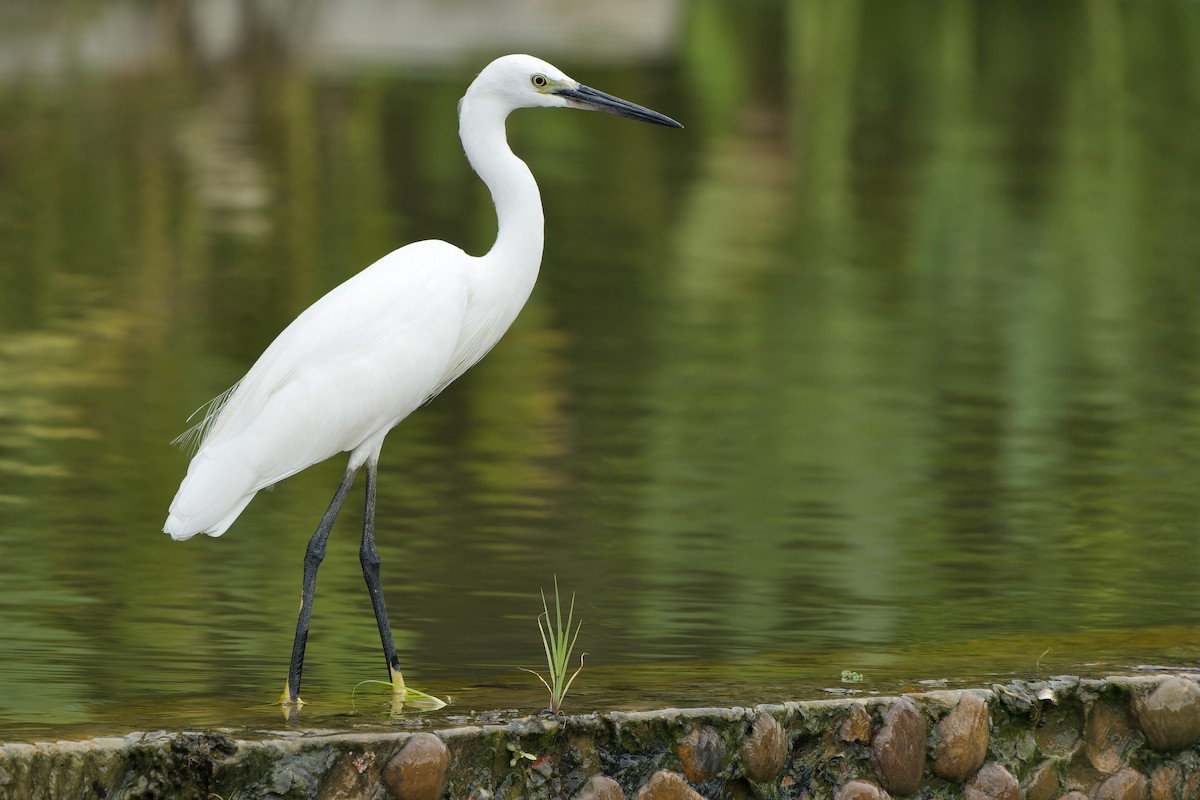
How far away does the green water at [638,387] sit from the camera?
4.80 m

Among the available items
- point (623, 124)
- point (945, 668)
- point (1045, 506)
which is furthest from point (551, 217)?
point (945, 668)

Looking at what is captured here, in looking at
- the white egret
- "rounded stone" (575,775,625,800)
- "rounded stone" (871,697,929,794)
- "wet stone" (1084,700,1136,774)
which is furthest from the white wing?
"wet stone" (1084,700,1136,774)

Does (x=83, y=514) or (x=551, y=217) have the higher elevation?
(x=551, y=217)

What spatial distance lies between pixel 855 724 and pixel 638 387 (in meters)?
4.58

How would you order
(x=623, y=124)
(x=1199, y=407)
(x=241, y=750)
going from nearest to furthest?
(x=241, y=750)
(x=1199, y=407)
(x=623, y=124)

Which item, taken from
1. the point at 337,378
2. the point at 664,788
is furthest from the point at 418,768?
the point at 337,378

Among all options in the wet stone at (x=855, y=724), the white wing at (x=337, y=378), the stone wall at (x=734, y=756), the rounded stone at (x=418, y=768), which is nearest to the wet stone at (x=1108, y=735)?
the stone wall at (x=734, y=756)

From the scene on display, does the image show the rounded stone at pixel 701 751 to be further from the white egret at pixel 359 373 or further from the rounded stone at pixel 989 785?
the white egret at pixel 359 373

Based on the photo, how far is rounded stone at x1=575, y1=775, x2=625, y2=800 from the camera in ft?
12.0

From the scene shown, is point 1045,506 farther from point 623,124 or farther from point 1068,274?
point 623,124

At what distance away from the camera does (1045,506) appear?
6621 millimetres

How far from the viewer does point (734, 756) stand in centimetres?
373

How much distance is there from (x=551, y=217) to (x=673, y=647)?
25.0 feet

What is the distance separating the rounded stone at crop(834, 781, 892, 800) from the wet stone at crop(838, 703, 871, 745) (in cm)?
9
